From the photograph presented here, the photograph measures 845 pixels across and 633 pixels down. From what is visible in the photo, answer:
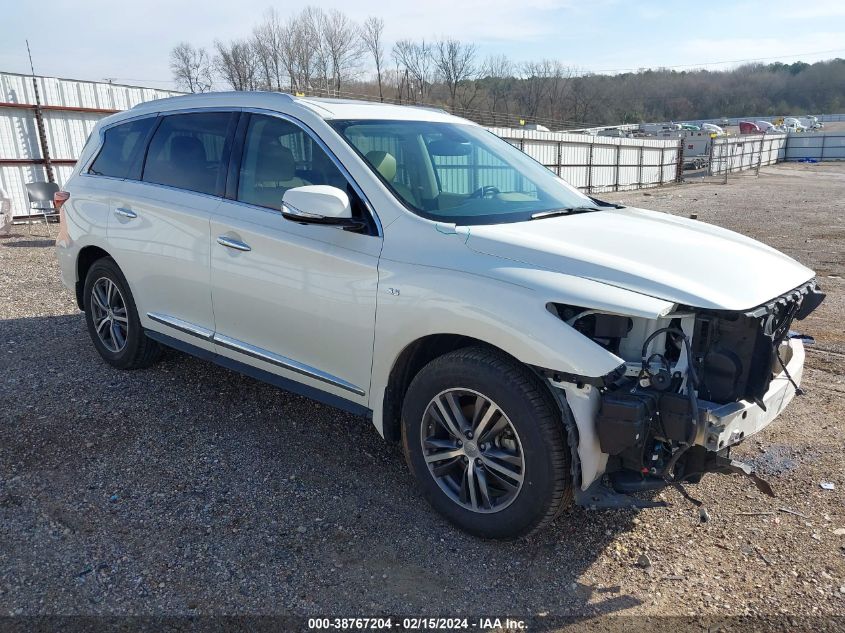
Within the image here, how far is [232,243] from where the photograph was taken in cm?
378

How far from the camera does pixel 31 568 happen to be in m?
2.86

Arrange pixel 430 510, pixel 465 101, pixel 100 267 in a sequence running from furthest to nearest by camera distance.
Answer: pixel 465 101, pixel 100 267, pixel 430 510

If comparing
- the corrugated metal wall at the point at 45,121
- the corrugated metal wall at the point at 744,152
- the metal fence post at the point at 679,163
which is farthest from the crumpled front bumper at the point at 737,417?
the corrugated metal wall at the point at 744,152

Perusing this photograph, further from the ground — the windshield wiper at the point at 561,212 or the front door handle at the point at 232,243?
the windshield wiper at the point at 561,212

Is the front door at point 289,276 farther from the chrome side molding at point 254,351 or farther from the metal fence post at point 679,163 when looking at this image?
the metal fence post at point 679,163

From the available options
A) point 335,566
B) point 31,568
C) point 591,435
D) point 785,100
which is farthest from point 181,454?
point 785,100

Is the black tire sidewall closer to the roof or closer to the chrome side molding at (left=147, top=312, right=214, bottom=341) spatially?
the chrome side molding at (left=147, top=312, right=214, bottom=341)

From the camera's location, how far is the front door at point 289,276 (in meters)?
3.30

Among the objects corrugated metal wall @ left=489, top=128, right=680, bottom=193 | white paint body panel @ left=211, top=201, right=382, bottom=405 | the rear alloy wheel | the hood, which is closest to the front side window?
white paint body panel @ left=211, top=201, right=382, bottom=405

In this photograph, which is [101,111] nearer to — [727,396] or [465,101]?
[727,396]

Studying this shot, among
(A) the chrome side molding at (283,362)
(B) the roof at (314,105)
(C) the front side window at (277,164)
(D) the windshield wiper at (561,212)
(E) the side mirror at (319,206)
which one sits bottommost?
(A) the chrome side molding at (283,362)

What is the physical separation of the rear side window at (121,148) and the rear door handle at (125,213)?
0.28 m

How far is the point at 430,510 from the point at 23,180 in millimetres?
15282

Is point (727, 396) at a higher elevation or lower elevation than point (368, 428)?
higher
